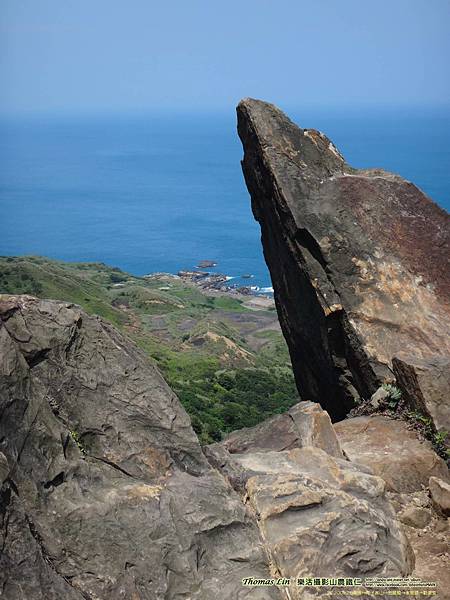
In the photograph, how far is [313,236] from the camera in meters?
15.5

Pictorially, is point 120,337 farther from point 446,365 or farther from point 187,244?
point 187,244

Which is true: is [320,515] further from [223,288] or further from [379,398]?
[223,288]

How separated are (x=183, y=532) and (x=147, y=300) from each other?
94.8m

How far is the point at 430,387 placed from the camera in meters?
11.4

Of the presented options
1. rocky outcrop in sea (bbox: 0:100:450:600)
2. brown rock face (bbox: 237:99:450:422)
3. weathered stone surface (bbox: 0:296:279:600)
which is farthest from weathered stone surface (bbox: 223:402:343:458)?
brown rock face (bbox: 237:99:450:422)

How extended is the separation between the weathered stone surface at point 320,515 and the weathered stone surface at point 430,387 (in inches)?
96.1

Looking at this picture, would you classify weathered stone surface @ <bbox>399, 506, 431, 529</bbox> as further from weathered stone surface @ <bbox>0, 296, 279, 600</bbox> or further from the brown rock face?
the brown rock face

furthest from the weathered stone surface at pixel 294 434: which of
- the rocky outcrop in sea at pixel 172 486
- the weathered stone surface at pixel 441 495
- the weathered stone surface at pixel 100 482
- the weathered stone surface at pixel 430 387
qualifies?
the weathered stone surface at pixel 100 482

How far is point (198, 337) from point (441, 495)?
7469 centimetres

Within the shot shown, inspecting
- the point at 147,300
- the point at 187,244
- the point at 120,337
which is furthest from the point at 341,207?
the point at 187,244

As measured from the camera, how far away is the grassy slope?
5534cm

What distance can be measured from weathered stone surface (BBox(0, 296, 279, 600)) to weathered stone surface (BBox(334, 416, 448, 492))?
10.8 feet

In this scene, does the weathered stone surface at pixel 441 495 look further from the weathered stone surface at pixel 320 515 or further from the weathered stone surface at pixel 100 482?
the weathered stone surface at pixel 100 482

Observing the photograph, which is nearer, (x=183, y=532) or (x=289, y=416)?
(x=183, y=532)
